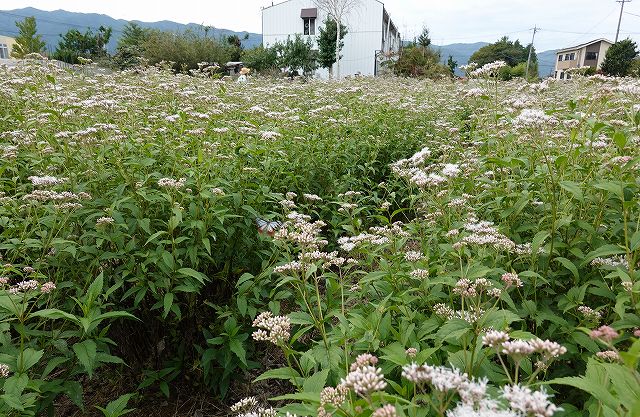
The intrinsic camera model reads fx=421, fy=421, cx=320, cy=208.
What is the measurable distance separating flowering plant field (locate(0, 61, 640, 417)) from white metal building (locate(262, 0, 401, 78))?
5710cm

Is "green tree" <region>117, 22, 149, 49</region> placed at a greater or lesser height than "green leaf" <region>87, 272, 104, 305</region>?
greater

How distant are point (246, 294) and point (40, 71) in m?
6.90

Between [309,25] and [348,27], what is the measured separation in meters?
5.85

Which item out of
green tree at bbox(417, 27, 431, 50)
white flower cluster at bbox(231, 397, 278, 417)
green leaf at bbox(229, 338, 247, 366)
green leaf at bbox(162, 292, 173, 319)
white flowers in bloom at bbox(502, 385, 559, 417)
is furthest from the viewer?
green tree at bbox(417, 27, 431, 50)

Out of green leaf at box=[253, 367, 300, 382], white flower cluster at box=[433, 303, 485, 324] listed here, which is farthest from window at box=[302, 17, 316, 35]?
green leaf at box=[253, 367, 300, 382]

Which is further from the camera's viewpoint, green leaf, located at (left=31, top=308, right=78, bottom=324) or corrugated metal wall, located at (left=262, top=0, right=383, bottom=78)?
corrugated metal wall, located at (left=262, top=0, right=383, bottom=78)

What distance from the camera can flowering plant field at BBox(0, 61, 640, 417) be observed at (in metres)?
1.91

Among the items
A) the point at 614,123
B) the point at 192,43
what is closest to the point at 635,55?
the point at 192,43

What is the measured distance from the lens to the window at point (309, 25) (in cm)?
5984

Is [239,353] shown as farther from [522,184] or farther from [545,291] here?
[522,184]

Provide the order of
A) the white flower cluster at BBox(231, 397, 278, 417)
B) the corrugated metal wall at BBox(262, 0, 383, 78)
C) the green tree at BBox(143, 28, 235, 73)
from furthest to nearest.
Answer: the corrugated metal wall at BBox(262, 0, 383, 78), the green tree at BBox(143, 28, 235, 73), the white flower cluster at BBox(231, 397, 278, 417)

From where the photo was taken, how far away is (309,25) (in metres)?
60.4

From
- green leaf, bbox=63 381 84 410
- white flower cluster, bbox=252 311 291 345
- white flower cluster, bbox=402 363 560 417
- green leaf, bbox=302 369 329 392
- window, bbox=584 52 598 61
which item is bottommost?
green leaf, bbox=63 381 84 410

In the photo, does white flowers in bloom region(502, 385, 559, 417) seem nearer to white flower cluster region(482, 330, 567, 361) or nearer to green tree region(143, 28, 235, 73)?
white flower cluster region(482, 330, 567, 361)
